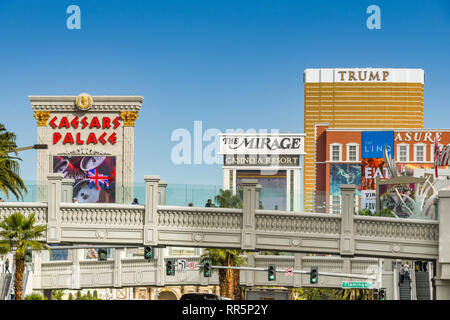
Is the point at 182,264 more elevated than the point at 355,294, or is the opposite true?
the point at 182,264

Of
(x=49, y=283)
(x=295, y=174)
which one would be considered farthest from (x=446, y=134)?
(x=49, y=283)

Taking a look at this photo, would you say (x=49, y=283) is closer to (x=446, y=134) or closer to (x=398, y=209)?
(x=398, y=209)

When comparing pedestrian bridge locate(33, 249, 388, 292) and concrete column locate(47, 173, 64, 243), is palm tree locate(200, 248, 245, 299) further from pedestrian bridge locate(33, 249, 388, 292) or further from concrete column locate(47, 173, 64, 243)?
concrete column locate(47, 173, 64, 243)

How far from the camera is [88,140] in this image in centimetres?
8150

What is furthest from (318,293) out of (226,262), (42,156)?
(42,156)

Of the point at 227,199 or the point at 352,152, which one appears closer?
the point at 227,199

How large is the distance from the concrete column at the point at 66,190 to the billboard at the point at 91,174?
117ft

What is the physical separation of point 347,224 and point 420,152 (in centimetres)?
9974

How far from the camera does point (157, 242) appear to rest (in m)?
40.6

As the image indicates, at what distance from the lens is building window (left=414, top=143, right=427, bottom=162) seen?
137 metres

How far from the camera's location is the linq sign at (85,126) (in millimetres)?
81375

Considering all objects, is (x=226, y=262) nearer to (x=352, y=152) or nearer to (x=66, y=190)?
(x=66, y=190)
